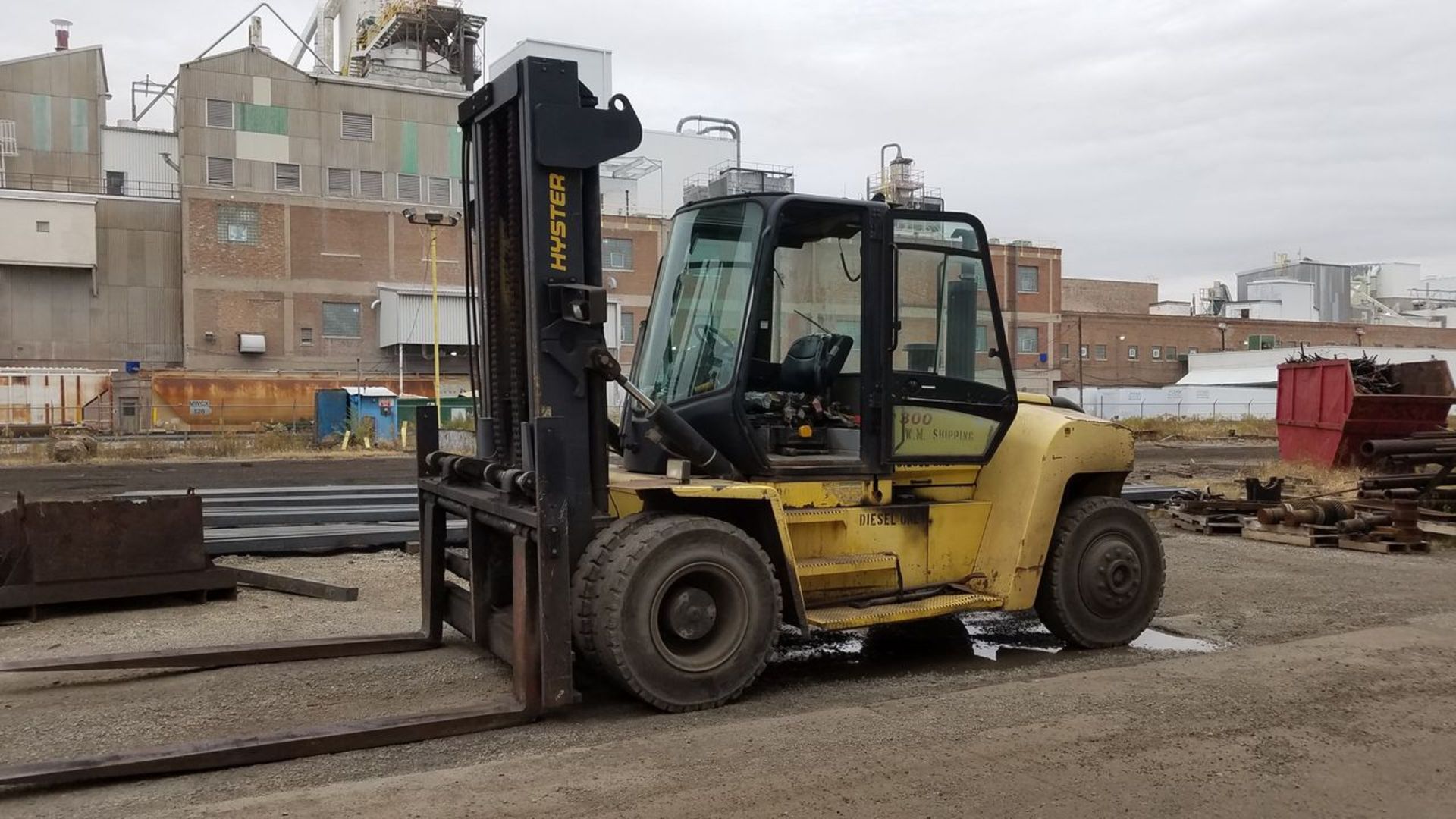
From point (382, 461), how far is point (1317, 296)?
296ft

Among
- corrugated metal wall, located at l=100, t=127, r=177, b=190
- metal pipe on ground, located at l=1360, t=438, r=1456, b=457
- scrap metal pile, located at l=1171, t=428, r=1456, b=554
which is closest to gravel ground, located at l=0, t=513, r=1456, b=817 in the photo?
scrap metal pile, located at l=1171, t=428, r=1456, b=554

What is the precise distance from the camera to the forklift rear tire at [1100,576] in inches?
284

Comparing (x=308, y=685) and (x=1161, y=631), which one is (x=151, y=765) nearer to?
(x=308, y=685)

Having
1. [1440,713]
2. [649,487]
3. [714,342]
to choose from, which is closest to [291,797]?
[649,487]

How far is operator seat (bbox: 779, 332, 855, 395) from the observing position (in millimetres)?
6695

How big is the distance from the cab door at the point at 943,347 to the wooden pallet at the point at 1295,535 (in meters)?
A: 7.13

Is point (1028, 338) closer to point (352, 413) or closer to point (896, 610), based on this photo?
point (352, 413)

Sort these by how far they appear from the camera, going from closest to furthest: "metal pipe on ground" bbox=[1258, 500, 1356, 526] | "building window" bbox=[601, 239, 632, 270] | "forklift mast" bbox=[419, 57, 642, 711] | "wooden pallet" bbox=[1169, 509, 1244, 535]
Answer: "forklift mast" bbox=[419, 57, 642, 711] < "metal pipe on ground" bbox=[1258, 500, 1356, 526] < "wooden pallet" bbox=[1169, 509, 1244, 535] < "building window" bbox=[601, 239, 632, 270]

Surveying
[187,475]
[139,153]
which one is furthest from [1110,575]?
[139,153]

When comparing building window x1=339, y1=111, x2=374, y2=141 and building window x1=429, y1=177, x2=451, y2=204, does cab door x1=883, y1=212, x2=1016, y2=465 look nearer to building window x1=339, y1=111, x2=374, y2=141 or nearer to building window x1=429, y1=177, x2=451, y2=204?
building window x1=429, y1=177, x2=451, y2=204

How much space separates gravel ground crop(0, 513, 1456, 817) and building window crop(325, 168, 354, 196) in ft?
152

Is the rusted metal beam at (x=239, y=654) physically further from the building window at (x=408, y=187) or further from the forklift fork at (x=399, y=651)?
the building window at (x=408, y=187)

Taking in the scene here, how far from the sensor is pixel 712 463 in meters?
6.11

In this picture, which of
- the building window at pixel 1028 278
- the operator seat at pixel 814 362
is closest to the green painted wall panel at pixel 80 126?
the building window at pixel 1028 278
